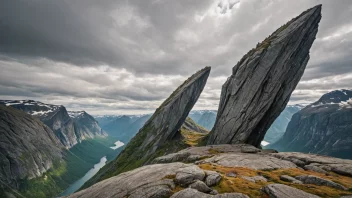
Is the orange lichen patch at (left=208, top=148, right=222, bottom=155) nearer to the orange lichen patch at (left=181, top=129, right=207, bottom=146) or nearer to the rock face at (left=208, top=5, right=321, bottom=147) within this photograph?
the rock face at (left=208, top=5, right=321, bottom=147)

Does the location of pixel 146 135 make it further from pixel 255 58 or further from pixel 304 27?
pixel 304 27

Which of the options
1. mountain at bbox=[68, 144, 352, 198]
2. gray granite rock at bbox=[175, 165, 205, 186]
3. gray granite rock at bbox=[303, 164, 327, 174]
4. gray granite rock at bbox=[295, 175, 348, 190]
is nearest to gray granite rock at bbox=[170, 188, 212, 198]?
mountain at bbox=[68, 144, 352, 198]

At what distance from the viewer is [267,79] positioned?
77875 millimetres

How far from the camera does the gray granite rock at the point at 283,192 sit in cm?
2708

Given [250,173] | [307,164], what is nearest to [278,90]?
[307,164]

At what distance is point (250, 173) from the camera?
3962cm

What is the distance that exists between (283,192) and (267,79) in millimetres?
58901

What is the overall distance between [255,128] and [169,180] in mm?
61528

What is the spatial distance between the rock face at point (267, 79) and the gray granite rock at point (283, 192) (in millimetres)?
51682

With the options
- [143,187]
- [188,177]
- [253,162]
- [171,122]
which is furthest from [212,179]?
[171,122]

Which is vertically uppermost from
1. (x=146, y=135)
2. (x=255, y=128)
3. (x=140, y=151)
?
(x=255, y=128)

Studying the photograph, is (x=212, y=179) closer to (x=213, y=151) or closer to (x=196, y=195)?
(x=196, y=195)

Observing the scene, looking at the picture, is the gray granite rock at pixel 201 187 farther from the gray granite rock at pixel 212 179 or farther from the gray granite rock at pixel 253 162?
the gray granite rock at pixel 253 162

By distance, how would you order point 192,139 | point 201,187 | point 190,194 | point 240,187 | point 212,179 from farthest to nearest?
point 192,139 → point 212,179 → point 240,187 → point 201,187 → point 190,194
